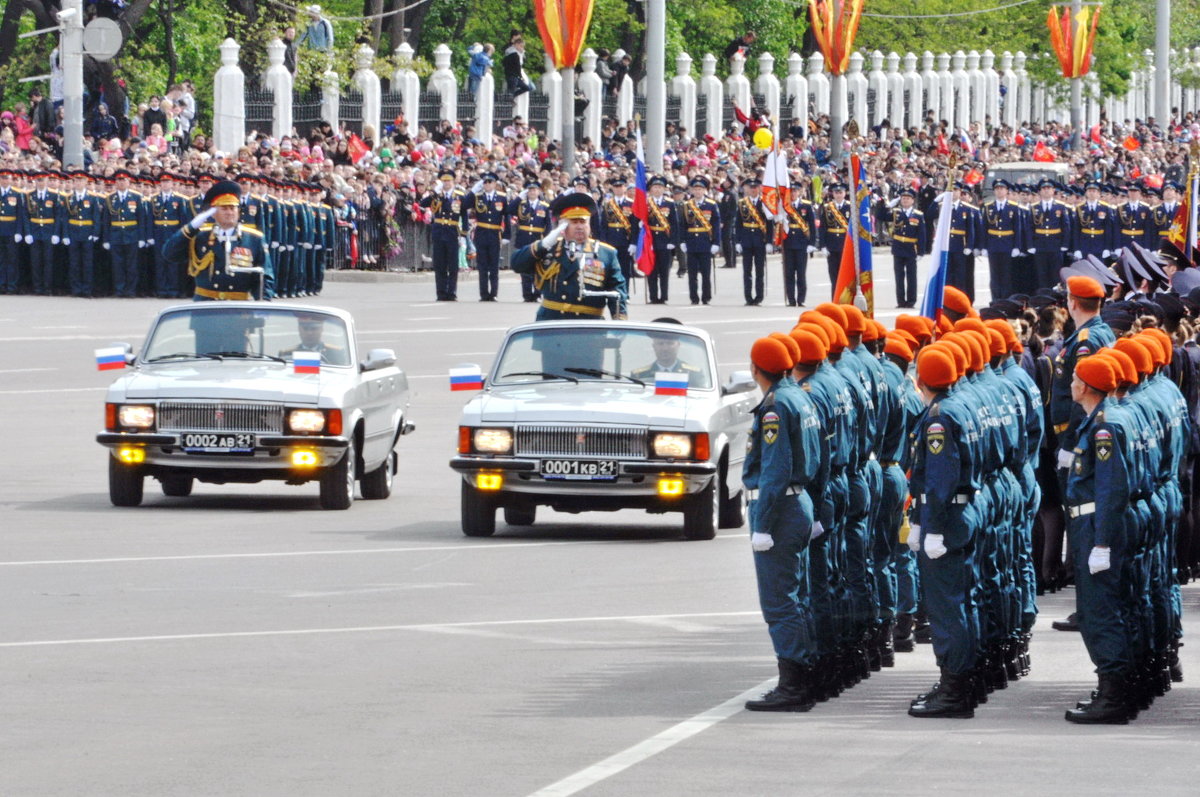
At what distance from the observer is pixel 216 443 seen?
59.9ft

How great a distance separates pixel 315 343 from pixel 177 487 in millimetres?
1469

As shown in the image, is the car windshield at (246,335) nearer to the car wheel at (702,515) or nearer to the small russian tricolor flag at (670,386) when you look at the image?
the small russian tricolor flag at (670,386)

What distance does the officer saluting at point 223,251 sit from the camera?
2152 cm

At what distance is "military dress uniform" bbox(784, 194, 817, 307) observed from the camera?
3994 centimetres

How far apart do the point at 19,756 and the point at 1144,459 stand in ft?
14.8

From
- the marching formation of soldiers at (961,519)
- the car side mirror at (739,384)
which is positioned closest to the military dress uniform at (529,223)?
the car side mirror at (739,384)

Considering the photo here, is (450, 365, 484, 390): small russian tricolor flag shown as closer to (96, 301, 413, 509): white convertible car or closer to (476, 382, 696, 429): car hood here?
(476, 382, 696, 429): car hood

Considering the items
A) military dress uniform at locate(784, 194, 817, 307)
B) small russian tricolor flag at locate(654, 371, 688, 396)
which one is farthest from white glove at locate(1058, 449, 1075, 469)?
military dress uniform at locate(784, 194, 817, 307)

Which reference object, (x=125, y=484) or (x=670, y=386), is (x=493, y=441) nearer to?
(x=670, y=386)

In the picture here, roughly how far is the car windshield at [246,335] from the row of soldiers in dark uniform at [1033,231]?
22088 millimetres

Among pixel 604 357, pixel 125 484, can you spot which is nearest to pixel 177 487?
pixel 125 484

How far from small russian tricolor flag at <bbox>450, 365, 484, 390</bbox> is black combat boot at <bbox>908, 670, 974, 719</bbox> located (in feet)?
21.5

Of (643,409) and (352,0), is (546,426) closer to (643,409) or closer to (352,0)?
(643,409)

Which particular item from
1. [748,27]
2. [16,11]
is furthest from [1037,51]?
[16,11]
